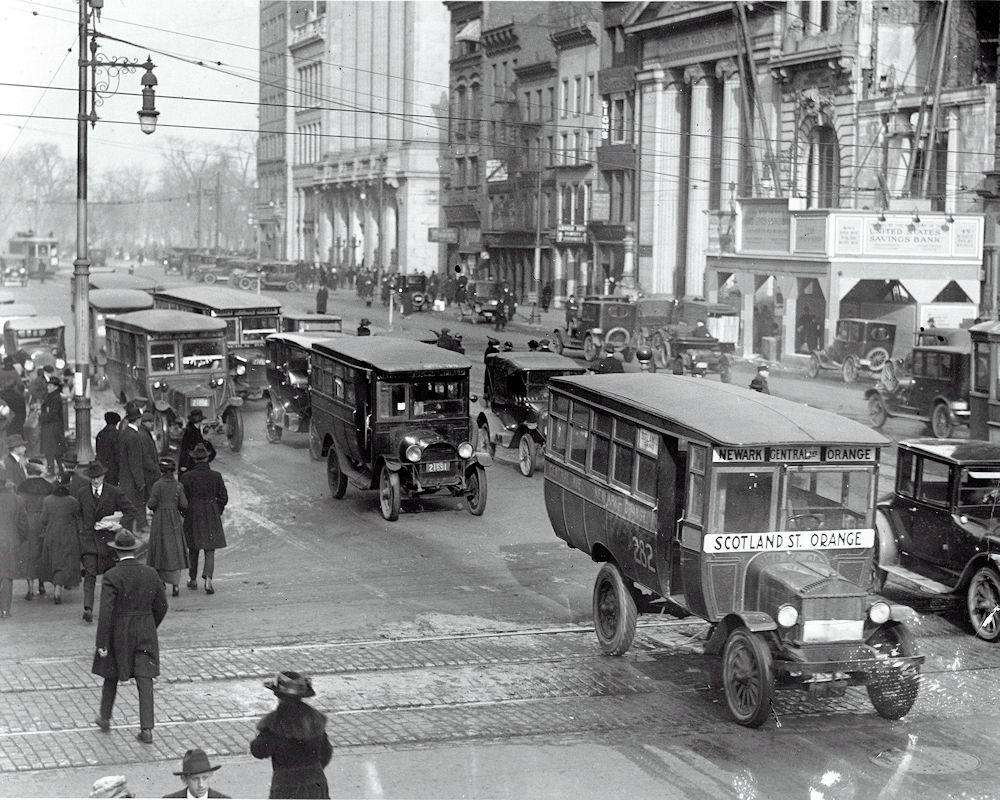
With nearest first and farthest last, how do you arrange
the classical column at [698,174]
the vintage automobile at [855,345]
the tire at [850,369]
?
the tire at [850,369], the vintage automobile at [855,345], the classical column at [698,174]

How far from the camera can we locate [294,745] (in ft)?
26.3

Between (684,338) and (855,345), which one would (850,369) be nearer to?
(855,345)

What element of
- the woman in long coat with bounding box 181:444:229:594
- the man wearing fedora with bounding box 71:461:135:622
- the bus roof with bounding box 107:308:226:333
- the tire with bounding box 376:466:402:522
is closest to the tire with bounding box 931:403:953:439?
the tire with bounding box 376:466:402:522

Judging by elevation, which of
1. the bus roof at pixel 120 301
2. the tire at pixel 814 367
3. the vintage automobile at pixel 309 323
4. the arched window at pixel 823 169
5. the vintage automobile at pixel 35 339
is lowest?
the tire at pixel 814 367

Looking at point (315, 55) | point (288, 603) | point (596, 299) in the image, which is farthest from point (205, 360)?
point (596, 299)

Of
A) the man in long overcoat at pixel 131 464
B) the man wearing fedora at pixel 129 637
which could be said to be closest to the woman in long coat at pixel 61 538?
the man in long overcoat at pixel 131 464

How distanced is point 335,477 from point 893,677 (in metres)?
13.2

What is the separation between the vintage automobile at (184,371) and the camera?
1114 inches

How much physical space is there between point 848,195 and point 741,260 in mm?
5506

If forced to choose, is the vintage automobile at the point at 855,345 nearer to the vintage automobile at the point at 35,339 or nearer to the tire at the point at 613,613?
the vintage automobile at the point at 35,339

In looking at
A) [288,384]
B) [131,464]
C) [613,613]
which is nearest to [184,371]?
[288,384]

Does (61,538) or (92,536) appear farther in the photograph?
(92,536)

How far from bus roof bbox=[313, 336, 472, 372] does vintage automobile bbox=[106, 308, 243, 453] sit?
223 inches

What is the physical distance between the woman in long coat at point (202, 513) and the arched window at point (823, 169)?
39.1 metres
